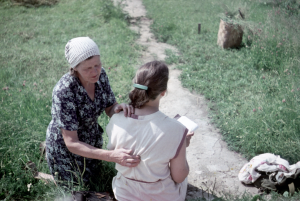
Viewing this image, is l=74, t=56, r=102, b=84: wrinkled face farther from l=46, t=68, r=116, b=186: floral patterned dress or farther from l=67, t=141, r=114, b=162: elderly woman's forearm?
l=67, t=141, r=114, b=162: elderly woman's forearm

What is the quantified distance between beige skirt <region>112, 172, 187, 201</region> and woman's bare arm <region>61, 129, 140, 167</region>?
0.68 feet

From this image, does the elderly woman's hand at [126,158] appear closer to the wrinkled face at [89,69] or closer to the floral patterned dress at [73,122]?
the floral patterned dress at [73,122]

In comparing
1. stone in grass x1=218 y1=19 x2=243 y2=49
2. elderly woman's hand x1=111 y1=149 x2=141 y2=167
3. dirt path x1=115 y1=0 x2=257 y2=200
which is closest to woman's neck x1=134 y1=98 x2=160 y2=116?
elderly woman's hand x1=111 y1=149 x2=141 y2=167

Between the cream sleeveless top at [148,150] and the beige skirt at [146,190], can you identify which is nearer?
the cream sleeveless top at [148,150]

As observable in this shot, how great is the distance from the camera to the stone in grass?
6723mm

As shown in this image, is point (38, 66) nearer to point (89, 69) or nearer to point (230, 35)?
point (89, 69)

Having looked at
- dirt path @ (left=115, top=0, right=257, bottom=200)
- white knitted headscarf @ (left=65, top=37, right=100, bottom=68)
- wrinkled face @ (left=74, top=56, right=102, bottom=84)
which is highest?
white knitted headscarf @ (left=65, top=37, right=100, bottom=68)

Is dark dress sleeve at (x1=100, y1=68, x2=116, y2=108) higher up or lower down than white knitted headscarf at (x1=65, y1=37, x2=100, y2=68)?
lower down

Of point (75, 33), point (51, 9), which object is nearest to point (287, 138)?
point (75, 33)

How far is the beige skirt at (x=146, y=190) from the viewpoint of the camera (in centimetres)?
207

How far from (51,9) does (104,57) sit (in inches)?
222

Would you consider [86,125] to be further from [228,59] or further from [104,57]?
[228,59]

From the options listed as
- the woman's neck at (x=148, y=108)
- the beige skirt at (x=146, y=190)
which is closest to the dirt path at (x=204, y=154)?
the beige skirt at (x=146, y=190)

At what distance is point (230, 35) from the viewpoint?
673 centimetres
